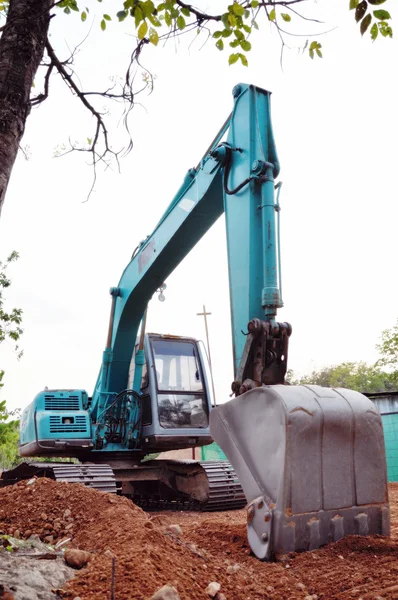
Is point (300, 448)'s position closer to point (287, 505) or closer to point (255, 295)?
point (287, 505)

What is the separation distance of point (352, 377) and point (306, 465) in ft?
179

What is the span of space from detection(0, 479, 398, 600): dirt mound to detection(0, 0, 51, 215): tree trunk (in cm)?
185

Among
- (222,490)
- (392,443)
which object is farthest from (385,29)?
(392,443)

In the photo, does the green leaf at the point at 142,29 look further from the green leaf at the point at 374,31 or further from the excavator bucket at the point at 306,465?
the excavator bucket at the point at 306,465

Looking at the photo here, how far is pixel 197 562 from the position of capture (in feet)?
9.50

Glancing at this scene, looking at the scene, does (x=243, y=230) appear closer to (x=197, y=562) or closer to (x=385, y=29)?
(x=385, y=29)

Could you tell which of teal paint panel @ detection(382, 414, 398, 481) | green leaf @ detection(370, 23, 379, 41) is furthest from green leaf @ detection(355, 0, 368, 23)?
A: teal paint panel @ detection(382, 414, 398, 481)

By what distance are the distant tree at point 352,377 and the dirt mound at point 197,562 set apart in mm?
49869

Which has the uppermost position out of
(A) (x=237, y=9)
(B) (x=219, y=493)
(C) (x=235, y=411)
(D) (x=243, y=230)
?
(A) (x=237, y=9)

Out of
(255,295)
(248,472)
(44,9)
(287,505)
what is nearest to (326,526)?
(287,505)

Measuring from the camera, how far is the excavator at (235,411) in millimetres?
3316

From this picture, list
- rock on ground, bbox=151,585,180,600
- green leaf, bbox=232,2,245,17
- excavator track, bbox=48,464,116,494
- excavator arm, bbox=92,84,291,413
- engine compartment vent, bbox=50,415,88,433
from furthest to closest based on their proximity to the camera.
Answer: engine compartment vent, bbox=50,415,88,433 → excavator track, bbox=48,464,116,494 → excavator arm, bbox=92,84,291,413 → green leaf, bbox=232,2,245,17 → rock on ground, bbox=151,585,180,600

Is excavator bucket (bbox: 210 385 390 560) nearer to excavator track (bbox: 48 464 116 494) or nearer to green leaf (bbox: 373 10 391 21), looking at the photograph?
green leaf (bbox: 373 10 391 21)

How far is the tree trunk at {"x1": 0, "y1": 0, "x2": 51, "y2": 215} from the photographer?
2805 mm
